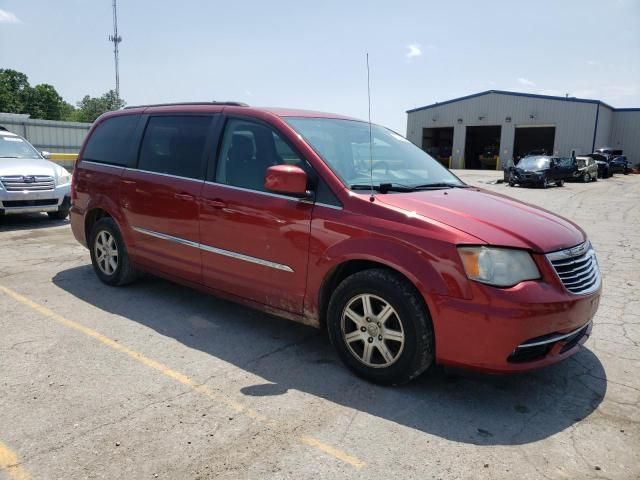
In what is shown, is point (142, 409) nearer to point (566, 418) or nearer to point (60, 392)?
point (60, 392)

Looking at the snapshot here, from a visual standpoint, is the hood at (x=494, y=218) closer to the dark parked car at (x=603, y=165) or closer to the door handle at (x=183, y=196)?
the door handle at (x=183, y=196)

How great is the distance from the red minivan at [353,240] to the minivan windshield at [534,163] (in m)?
20.5

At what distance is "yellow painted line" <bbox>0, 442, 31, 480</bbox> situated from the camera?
7.76 ft

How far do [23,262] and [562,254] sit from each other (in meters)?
6.14

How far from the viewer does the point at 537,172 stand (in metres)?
22.8

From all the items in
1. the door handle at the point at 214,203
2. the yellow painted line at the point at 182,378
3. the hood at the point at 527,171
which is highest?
the door handle at the point at 214,203

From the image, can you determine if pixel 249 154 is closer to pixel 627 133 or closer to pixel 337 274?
pixel 337 274

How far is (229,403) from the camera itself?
10.1 feet

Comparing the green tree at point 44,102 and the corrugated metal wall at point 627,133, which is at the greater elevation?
the green tree at point 44,102

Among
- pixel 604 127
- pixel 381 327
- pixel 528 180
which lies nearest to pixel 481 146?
pixel 604 127

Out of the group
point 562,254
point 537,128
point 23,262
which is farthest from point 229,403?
point 537,128

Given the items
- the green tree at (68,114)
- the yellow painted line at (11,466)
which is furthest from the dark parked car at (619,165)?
the green tree at (68,114)

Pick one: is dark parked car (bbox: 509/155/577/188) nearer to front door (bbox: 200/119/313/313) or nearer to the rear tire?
the rear tire

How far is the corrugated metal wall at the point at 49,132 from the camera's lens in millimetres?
19062
